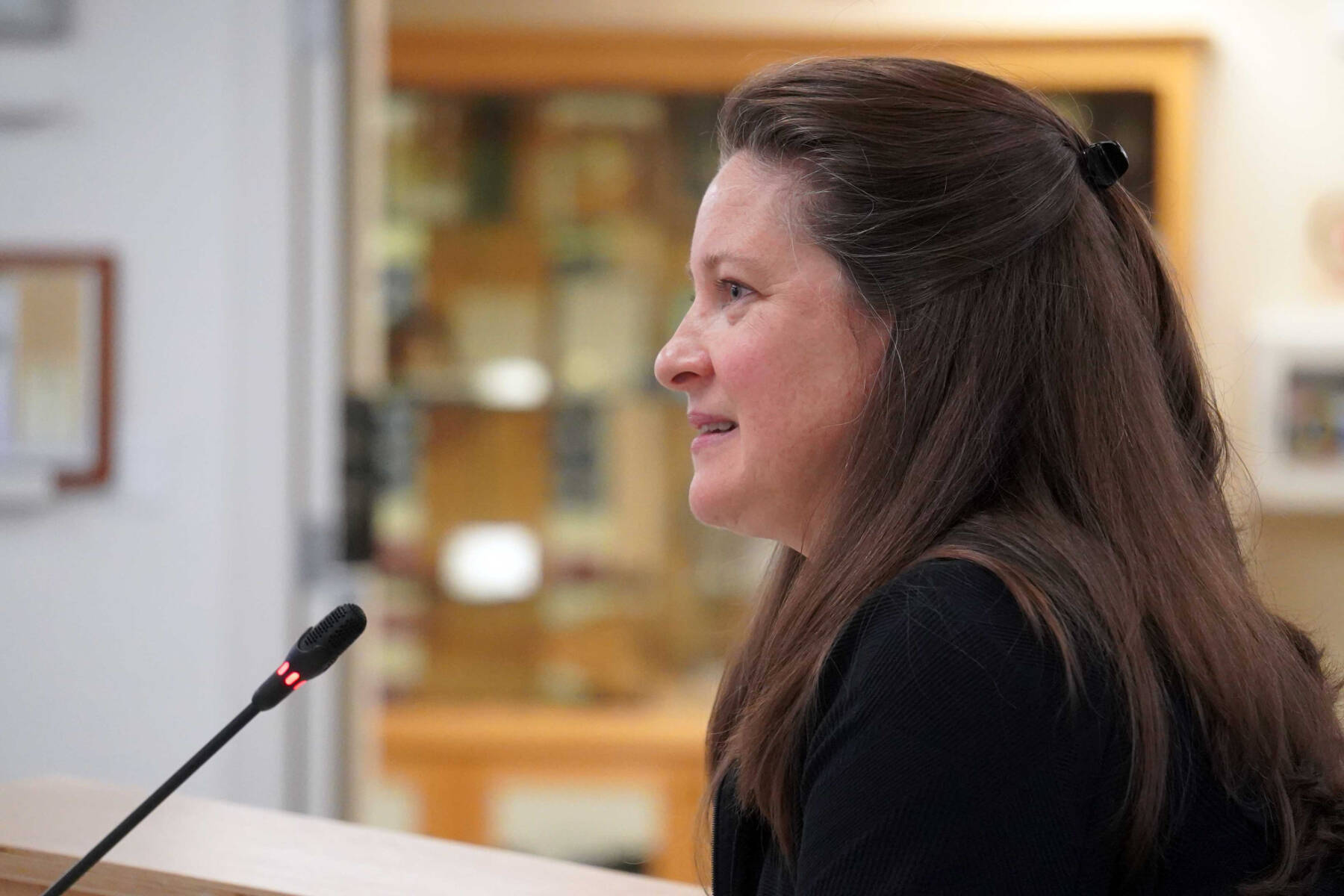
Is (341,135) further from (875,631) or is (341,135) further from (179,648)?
(875,631)

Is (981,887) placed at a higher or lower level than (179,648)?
higher

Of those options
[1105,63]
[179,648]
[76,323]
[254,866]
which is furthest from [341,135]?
[1105,63]

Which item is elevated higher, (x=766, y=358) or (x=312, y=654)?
(x=766, y=358)

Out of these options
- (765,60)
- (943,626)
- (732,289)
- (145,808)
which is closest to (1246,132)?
(765,60)

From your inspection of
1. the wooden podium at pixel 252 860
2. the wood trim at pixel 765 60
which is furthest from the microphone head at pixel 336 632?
the wood trim at pixel 765 60

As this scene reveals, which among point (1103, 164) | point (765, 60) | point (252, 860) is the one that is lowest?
point (252, 860)

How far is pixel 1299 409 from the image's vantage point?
339cm

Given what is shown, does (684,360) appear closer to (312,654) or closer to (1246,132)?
(312,654)

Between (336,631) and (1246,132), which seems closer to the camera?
(336,631)

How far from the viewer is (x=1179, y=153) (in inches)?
129

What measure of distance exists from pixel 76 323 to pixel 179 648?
1.89 ft

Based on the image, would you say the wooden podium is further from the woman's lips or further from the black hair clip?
the black hair clip

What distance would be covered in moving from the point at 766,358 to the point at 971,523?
20 centimetres

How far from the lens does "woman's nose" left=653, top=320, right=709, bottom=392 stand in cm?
103
